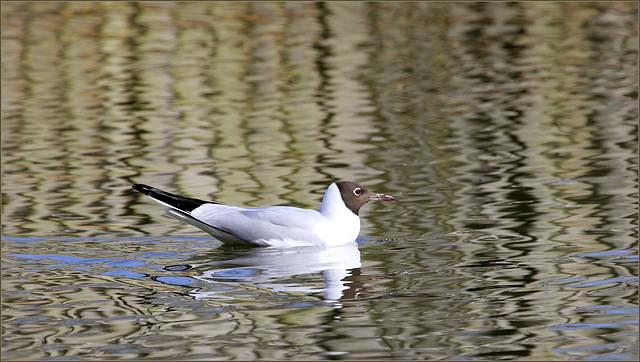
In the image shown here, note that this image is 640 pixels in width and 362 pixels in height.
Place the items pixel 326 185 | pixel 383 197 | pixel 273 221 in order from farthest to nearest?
pixel 326 185 → pixel 383 197 → pixel 273 221

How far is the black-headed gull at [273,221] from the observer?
27.5 feet

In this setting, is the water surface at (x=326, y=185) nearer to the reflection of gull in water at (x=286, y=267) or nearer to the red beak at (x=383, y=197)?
the reflection of gull in water at (x=286, y=267)

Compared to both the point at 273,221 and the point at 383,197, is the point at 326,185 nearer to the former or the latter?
the point at 383,197

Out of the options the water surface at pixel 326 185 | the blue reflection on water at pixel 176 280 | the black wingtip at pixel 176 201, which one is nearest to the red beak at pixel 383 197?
the water surface at pixel 326 185

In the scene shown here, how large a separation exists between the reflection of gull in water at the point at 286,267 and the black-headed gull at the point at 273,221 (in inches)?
3.3

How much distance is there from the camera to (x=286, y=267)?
7.76 m

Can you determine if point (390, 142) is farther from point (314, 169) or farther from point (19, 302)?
point (19, 302)

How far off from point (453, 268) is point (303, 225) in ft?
4.59

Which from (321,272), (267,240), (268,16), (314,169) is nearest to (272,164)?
(314,169)

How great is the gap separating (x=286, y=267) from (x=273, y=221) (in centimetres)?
70

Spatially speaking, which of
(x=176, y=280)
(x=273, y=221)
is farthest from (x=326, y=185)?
(x=176, y=280)

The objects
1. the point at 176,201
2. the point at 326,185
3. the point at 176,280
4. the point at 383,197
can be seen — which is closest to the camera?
the point at 176,280

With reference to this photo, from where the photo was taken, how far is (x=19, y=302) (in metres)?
6.75

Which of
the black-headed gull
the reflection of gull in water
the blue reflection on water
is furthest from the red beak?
the blue reflection on water
